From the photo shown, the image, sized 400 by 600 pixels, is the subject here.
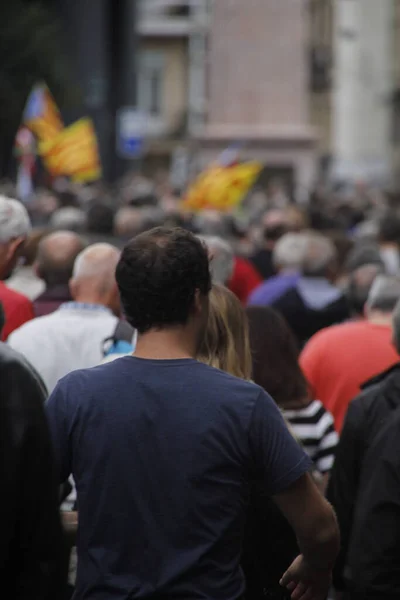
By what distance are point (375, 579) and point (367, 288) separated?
348 centimetres

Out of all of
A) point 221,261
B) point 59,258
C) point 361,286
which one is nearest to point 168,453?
point 59,258

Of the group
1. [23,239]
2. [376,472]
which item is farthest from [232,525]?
[23,239]

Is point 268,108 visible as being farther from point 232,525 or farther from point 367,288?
point 232,525

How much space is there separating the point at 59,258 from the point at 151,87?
54.1 meters

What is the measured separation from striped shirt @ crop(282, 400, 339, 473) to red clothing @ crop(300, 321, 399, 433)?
78 centimetres

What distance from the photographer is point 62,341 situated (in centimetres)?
572

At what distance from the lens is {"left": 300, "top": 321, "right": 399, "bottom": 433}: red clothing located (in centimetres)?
654

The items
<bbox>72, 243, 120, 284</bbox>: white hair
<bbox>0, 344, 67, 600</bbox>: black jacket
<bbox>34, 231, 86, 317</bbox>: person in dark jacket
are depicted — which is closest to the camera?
<bbox>0, 344, 67, 600</bbox>: black jacket

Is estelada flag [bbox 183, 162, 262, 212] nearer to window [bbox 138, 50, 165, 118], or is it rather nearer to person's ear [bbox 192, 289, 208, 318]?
person's ear [bbox 192, 289, 208, 318]

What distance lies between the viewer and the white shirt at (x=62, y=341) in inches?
223

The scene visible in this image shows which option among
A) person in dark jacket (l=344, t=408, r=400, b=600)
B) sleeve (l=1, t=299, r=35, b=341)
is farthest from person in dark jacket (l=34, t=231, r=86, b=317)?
person in dark jacket (l=344, t=408, r=400, b=600)

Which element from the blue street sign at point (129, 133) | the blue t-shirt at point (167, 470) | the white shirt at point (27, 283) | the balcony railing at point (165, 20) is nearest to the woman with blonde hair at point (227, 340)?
the blue t-shirt at point (167, 470)

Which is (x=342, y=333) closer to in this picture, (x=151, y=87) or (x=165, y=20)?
(x=165, y=20)

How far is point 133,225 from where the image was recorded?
34.9 ft
